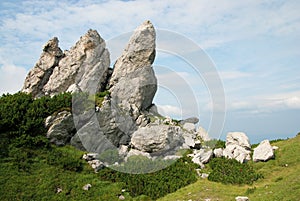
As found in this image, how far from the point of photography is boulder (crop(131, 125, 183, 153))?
25250mm

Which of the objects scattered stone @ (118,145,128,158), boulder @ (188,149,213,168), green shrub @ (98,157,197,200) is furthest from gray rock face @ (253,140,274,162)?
scattered stone @ (118,145,128,158)

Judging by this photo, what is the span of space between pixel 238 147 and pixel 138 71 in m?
15.9

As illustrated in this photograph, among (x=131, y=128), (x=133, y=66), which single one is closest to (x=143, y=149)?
(x=131, y=128)

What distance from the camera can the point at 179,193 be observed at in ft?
62.8

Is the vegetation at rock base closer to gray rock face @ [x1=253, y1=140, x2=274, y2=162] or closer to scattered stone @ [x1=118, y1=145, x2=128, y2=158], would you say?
gray rock face @ [x1=253, y1=140, x2=274, y2=162]

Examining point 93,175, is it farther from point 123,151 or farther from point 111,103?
point 111,103

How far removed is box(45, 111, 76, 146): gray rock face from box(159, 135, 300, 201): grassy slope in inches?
417

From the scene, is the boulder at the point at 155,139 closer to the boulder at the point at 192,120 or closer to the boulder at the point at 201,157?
the boulder at the point at 201,157

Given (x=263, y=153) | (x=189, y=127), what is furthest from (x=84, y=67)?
(x=263, y=153)

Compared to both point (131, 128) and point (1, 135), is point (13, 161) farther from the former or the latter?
point (131, 128)

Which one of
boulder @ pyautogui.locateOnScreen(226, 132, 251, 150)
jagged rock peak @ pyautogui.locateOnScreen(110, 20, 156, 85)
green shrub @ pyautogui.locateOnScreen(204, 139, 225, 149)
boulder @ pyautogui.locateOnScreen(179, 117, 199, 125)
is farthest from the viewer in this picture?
boulder @ pyautogui.locateOnScreen(179, 117, 199, 125)

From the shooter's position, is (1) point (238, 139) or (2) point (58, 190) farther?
(1) point (238, 139)

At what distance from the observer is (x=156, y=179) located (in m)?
21.3

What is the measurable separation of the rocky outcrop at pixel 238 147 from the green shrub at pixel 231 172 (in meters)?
1.02
